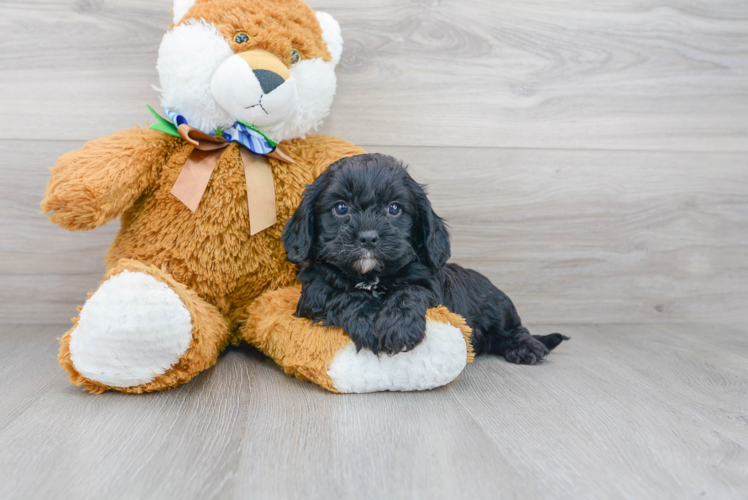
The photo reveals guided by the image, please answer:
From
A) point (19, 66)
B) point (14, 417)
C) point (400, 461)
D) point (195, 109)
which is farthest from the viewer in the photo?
point (19, 66)

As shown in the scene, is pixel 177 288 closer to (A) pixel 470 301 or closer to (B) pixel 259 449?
(B) pixel 259 449

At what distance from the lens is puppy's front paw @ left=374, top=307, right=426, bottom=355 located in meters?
1.13

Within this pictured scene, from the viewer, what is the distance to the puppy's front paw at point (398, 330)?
113cm

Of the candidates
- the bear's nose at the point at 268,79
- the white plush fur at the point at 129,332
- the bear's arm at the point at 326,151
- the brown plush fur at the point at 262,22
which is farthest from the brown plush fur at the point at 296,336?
the brown plush fur at the point at 262,22

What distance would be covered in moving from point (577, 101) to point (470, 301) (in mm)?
849

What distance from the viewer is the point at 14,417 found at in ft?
3.43

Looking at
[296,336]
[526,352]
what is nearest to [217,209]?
[296,336]

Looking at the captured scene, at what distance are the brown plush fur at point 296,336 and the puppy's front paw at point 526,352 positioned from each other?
251 mm

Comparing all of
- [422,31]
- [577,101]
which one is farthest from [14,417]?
[577,101]

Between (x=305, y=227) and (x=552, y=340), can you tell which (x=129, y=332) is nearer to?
(x=305, y=227)

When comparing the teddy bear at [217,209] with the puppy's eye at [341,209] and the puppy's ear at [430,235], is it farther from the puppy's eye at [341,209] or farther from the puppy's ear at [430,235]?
the puppy's eye at [341,209]

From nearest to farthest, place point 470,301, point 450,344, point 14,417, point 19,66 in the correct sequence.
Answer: point 14,417
point 450,344
point 470,301
point 19,66

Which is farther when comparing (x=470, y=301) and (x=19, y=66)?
(x=19, y=66)

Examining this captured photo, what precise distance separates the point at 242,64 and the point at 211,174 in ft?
0.90
